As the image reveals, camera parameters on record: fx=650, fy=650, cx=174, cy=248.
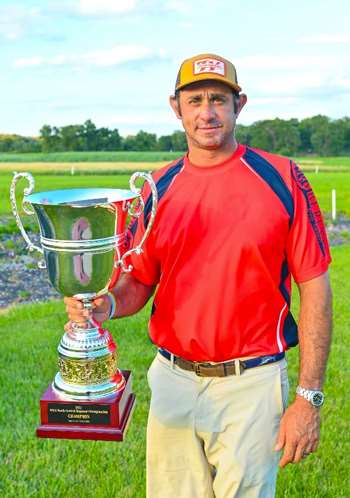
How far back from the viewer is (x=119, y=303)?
3.10 m

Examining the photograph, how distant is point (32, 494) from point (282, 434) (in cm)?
203

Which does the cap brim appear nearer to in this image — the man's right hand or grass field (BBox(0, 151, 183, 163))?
the man's right hand

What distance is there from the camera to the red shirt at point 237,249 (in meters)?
2.77

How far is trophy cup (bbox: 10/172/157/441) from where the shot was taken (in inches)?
105

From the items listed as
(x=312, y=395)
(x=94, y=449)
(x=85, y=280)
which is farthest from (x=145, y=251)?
(x=94, y=449)

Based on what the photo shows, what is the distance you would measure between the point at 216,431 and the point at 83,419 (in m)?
0.60

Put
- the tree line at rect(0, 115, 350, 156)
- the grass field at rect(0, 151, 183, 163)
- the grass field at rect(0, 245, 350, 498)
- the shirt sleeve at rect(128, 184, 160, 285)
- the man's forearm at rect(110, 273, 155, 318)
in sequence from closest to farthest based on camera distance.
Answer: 1. the shirt sleeve at rect(128, 184, 160, 285)
2. the man's forearm at rect(110, 273, 155, 318)
3. the grass field at rect(0, 245, 350, 498)
4. the grass field at rect(0, 151, 183, 163)
5. the tree line at rect(0, 115, 350, 156)

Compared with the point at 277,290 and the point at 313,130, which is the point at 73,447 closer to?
the point at 277,290

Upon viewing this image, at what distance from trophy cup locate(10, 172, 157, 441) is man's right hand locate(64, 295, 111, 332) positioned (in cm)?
3

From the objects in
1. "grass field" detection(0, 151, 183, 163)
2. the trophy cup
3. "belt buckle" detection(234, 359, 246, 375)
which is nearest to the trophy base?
the trophy cup

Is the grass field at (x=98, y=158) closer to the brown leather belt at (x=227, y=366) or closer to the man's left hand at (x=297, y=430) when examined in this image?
the brown leather belt at (x=227, y=366)

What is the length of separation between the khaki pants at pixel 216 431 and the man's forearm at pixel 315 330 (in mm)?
149

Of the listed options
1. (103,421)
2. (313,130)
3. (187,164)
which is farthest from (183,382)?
(313,130)

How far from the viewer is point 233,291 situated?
2.80 metres
